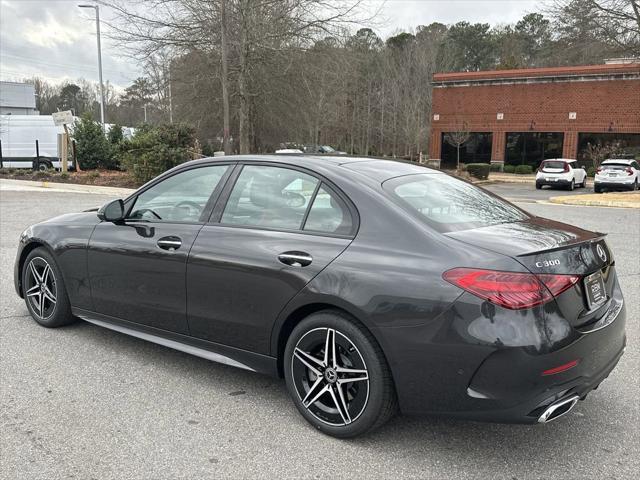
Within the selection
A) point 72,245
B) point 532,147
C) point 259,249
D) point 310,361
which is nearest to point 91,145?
point 72,245

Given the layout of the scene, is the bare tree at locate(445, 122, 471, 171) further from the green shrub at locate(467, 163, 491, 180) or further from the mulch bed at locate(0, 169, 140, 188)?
the mulch bed at locate(0, 169, 140, 188)

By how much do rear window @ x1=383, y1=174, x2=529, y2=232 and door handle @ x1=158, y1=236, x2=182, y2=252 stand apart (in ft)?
4.69

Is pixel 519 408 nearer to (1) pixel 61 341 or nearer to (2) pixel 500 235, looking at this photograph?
(2) pixel 500 235

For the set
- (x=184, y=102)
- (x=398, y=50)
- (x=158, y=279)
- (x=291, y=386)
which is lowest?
(x=291, y=386)

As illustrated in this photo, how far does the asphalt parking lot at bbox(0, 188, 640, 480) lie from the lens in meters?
2.81

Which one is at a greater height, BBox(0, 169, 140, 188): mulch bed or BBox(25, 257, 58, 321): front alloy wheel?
BBox(0, 169, 140, 188): mulch bed

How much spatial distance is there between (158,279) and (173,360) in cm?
75

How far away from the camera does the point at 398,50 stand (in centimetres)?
6112

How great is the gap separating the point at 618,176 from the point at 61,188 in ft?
74.2

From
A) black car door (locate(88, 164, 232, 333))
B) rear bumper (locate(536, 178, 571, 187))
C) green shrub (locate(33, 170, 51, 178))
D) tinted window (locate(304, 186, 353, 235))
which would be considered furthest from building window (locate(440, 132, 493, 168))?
tinted window (locate(304, 186, 353, 235))

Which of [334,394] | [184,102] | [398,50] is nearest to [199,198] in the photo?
[334,394]

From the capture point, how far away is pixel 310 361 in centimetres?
314

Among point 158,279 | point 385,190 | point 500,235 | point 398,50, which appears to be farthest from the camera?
point 398,50

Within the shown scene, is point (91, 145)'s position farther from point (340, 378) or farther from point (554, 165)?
point (340, 378)
